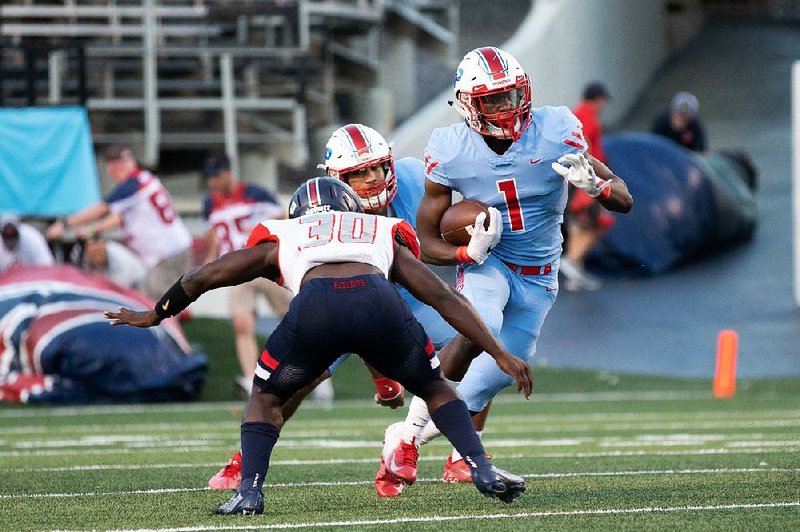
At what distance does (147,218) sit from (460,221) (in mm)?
7512

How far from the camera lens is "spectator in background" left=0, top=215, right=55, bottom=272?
12578mm

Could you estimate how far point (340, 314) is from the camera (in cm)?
499

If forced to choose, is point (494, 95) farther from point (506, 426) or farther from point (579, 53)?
point (579, 53)

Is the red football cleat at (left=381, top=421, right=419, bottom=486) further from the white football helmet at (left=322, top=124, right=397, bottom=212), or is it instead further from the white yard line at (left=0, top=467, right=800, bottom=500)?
the white football helmet at (left=322, top=124, right=397, bottom=212)

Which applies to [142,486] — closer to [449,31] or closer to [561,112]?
[561,112]

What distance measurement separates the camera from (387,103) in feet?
67.6

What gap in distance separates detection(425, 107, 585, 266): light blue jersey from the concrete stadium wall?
1216 cm

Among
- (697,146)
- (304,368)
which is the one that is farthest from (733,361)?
(304,368)

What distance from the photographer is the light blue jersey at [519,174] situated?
614 cm

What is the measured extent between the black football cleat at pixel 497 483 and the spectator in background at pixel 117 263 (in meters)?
8.92

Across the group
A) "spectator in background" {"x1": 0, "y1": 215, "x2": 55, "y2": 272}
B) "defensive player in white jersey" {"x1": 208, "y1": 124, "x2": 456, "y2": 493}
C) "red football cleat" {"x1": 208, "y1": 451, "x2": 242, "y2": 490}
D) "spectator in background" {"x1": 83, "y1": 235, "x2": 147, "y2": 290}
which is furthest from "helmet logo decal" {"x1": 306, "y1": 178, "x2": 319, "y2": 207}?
"spectator in background" {"x1": 83, "y1": 235, "x2": 147, "y2": 290}

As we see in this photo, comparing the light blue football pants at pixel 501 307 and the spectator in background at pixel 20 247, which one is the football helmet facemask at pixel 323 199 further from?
the spectator in background at pixel 20 247

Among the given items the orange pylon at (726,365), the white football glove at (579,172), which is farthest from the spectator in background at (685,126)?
the white football glove at (579,172)

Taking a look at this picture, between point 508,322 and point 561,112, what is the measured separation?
33.3 inches
